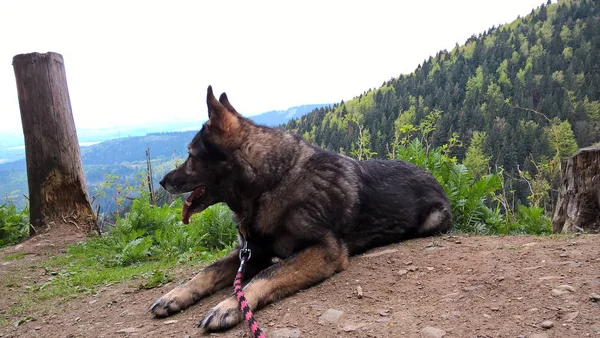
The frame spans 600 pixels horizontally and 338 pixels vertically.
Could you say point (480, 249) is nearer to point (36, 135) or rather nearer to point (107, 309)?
point (107, 309)

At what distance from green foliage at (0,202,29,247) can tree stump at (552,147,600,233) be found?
9487 millimetres

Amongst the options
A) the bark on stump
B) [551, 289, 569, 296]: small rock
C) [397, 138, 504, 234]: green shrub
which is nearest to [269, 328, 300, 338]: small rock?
[551, 289, 569, 296]: small rock

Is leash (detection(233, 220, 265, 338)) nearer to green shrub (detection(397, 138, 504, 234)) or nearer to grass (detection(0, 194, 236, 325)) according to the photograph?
grass (detection(0, 194, 236, 325))

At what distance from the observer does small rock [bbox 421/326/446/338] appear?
244cm

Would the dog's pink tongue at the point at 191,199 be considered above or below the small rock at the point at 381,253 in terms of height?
above

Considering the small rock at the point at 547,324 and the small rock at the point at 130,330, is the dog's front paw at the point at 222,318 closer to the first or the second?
the small rock at the point at 130,330

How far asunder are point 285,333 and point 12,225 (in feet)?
26.7

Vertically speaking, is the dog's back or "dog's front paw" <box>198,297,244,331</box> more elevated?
the dog's back

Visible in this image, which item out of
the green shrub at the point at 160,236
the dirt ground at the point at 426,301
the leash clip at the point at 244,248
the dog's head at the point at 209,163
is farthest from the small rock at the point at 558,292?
the green shrub at the point at 160,236

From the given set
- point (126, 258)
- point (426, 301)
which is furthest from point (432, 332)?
point (126, 258)

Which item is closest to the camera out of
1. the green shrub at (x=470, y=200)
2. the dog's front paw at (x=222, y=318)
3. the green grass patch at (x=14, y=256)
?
the dog's front paw at (x=222, y=318)

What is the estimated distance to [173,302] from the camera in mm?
3535

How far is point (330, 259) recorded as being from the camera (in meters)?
3.74

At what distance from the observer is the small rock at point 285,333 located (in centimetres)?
275
